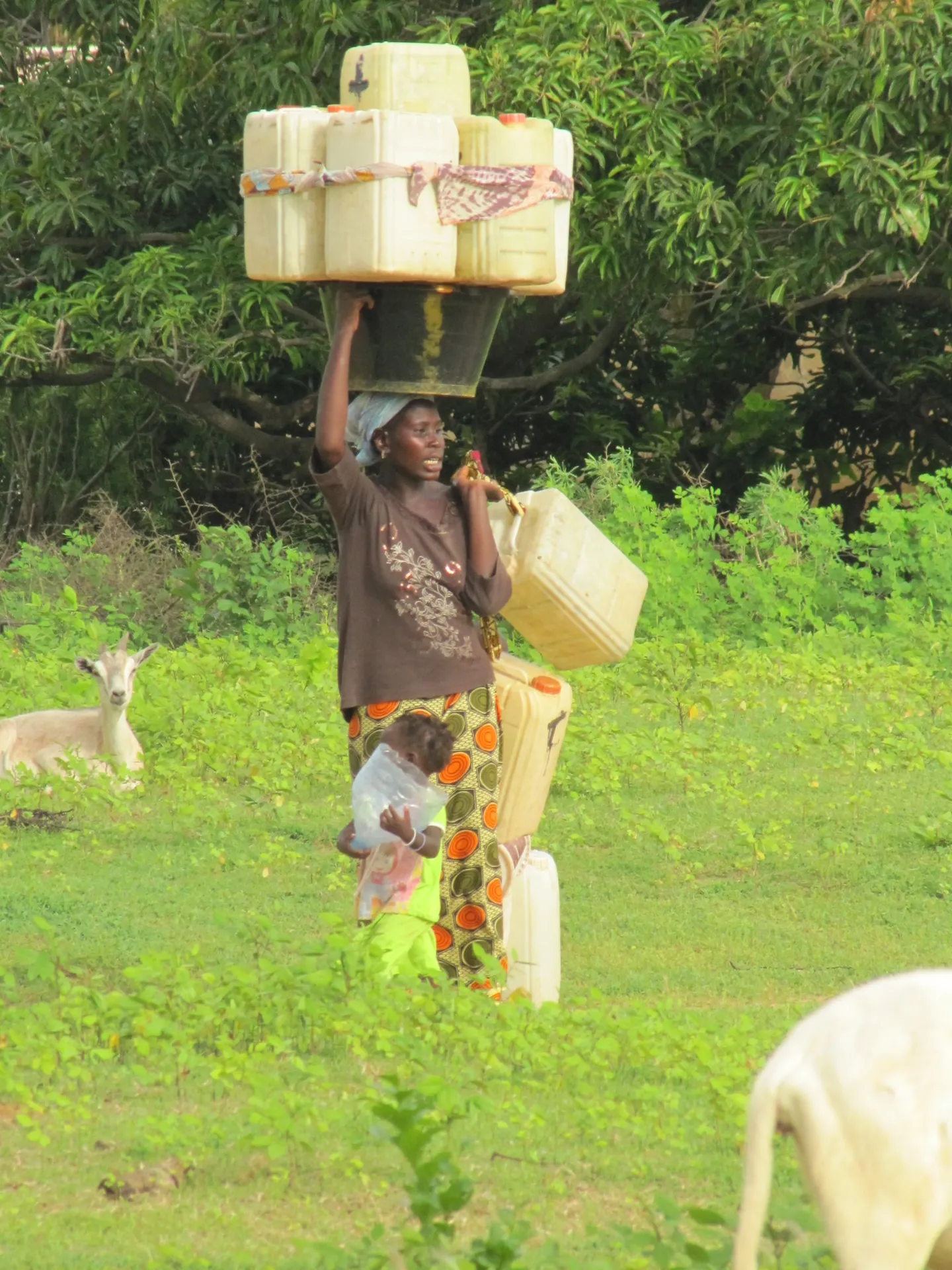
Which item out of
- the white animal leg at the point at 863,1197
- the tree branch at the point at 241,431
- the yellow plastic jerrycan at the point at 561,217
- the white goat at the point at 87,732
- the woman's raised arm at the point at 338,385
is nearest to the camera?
the white animal leg at the point at 863,1197

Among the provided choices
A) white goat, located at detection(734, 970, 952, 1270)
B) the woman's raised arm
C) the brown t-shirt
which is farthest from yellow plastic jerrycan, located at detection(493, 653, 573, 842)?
white goat, located at detection(734, 970, 952, 1270)

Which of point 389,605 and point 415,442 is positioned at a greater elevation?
point 415,442

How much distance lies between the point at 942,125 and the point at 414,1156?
9.21m

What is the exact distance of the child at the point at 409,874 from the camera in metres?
4.96

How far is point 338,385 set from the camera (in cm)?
506

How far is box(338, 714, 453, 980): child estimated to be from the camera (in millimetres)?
4961

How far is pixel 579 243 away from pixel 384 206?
7.07 metres

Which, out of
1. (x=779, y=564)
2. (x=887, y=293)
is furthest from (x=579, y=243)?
(x=887, y=293)

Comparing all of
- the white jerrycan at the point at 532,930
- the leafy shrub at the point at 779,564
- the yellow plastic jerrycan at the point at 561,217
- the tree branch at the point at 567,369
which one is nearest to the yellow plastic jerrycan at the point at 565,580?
the yellow plastic jerrycan at the point at 561,217

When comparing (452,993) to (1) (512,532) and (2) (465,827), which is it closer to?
(2) (465,827)

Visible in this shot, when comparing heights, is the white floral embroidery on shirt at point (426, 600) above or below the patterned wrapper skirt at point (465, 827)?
above

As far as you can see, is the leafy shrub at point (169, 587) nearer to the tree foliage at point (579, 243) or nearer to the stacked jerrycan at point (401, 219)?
the tree foliage at point (579, 243)

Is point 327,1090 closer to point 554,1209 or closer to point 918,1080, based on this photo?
point 554,1209

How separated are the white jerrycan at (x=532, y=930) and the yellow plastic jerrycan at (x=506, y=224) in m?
1.71
